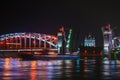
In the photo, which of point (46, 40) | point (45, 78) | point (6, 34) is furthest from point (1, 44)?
point (45, 78)

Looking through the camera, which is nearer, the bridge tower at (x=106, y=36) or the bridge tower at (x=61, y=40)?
the bridge tower at (x=106, y=36)

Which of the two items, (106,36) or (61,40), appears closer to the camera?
(106,36)

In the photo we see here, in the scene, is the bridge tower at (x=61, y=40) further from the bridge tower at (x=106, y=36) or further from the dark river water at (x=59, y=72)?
the dark river water at (x=59, y=72)

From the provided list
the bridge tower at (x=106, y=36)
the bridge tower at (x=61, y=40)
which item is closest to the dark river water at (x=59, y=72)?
the bridge tower at (x=106, y=36)

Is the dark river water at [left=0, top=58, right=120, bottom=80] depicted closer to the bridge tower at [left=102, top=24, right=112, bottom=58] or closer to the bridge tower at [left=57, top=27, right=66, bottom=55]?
the bridge tower at [left=102, top=24, right=112, bottom=58]

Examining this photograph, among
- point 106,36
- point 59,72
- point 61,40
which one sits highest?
point 106,36

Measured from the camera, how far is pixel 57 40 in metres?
175

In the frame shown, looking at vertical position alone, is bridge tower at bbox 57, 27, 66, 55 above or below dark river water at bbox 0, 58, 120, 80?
above

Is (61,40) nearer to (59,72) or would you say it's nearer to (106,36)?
(106,36)

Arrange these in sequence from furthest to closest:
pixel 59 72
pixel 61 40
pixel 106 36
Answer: pixel 61 40
pixel 106 36
pixel 59 72

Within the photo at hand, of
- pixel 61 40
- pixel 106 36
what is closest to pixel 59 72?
pixel 106 36

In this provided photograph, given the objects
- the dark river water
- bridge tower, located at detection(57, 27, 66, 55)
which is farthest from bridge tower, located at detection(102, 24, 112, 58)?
the dark river water

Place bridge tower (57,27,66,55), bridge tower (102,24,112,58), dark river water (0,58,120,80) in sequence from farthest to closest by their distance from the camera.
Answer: bridge tower (57,27,66,55) < bridge tower (102,24,112,58) < dark river water (0,58,120,80)

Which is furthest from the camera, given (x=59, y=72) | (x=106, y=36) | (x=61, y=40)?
(x=61, y=40)
